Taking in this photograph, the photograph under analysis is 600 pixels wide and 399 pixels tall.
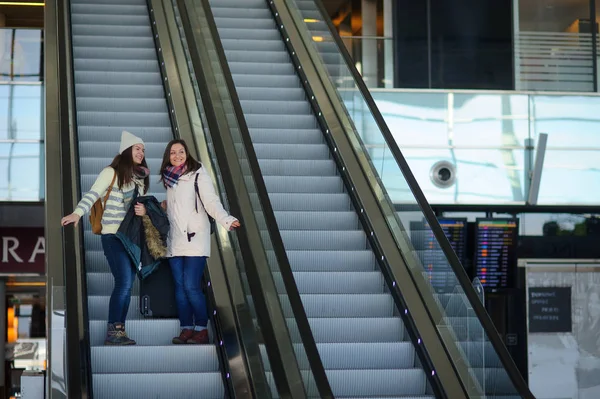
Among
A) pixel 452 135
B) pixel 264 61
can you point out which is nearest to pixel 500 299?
pixel 452 135

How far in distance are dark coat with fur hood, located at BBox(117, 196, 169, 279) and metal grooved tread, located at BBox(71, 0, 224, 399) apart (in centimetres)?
48

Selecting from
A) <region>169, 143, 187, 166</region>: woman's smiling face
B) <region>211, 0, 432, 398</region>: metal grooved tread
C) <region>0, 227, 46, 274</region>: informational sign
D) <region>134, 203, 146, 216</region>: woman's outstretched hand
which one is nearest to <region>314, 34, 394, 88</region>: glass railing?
<region>211, 0, 432, 398</region>: metal grooved tread

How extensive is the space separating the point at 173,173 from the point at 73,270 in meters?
1.03

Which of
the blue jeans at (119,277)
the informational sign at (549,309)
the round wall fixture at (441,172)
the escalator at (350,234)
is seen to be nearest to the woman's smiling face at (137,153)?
the blue jeans at (119,277)

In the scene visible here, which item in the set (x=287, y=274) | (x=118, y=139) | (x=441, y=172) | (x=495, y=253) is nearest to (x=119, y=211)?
(x=287, y=274)

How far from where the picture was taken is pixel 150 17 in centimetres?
1258

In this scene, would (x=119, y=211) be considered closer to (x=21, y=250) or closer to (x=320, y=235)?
(x=320, y=235)

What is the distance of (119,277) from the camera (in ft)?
23.3

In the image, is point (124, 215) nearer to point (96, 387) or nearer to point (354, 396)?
point (96, 387)

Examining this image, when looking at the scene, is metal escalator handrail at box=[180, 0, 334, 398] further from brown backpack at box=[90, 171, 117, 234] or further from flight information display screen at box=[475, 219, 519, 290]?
flight information display screen at box=[475, 219, 519, 290]

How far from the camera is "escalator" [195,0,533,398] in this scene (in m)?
6.84

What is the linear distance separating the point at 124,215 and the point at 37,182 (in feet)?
23.3

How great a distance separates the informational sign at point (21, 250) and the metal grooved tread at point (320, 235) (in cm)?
541

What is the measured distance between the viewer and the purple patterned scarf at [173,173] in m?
7.23
